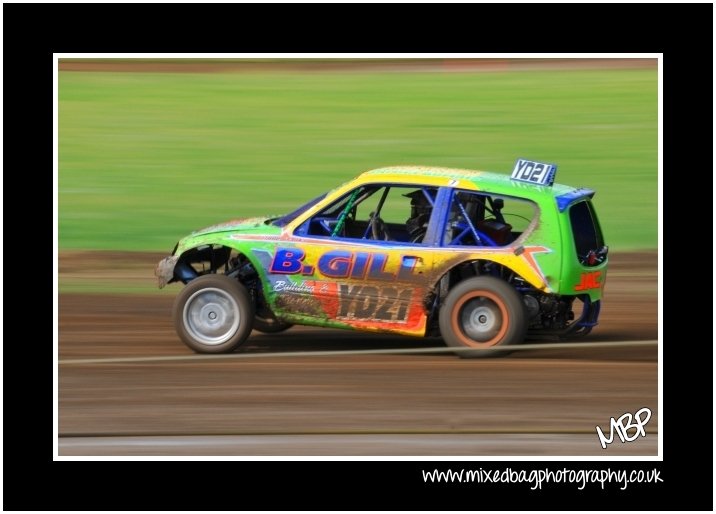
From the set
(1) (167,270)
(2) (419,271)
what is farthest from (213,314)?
(2) (419,271)

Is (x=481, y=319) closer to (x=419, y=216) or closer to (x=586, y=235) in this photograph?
(x=419, y=216)

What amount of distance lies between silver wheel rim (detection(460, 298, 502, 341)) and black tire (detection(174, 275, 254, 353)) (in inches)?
80.8

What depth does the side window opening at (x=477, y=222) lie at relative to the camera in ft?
39.0

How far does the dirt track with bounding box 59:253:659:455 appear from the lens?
9820 millimetres

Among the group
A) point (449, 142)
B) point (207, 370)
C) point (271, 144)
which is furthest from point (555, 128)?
point (207, 370)

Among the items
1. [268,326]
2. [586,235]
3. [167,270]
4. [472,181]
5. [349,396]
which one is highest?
[472,181]

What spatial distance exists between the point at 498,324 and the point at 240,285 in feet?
8.16

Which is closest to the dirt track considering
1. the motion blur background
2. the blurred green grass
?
the motion blur background

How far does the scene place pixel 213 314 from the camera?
12031mm

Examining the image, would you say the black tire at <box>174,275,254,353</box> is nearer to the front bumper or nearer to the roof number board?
the front bumper

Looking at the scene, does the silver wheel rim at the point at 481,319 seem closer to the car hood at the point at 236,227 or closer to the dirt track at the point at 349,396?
the dirt track at the point at 349,396

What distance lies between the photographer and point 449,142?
21.7 meters

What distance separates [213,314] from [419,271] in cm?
204

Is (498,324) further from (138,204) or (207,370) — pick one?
(138,204)
